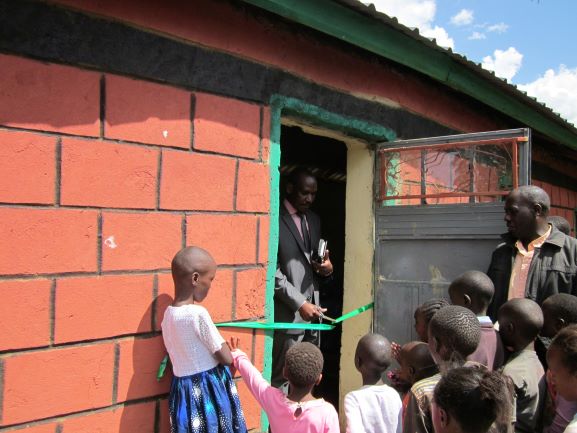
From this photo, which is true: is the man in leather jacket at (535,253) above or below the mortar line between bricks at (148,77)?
below

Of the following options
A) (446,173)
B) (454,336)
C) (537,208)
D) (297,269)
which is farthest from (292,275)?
(454,336)

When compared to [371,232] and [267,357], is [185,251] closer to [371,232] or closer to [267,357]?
[267,357]

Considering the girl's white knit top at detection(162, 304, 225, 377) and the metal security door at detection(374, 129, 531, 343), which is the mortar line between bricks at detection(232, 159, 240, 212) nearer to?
the girl's white knit top at detection(162, 304, 225, 377)

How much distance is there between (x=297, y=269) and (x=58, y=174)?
1.88m

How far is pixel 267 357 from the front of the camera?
121 inches

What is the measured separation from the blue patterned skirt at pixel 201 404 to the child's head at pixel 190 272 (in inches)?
15.0

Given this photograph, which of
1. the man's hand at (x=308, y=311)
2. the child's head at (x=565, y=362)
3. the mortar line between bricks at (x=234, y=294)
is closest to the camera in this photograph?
the child's head at (x=565, y=362)

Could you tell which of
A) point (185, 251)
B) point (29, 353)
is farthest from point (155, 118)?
point (29, 353)

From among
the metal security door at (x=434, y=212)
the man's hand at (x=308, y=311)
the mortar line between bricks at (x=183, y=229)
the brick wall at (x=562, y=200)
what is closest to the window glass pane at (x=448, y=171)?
the metal security door at (x=434, y=212)

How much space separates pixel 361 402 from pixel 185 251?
1.04 metres

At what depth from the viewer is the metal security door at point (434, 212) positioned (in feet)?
10.9

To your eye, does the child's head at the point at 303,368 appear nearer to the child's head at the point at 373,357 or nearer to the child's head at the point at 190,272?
the child's head at the point at 373,357

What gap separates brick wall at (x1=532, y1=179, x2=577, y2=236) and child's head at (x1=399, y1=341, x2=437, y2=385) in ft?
15.8

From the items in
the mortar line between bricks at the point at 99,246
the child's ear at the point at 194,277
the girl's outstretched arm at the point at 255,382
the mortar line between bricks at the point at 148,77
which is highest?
the mortar line between bricks at the point at 148,77
